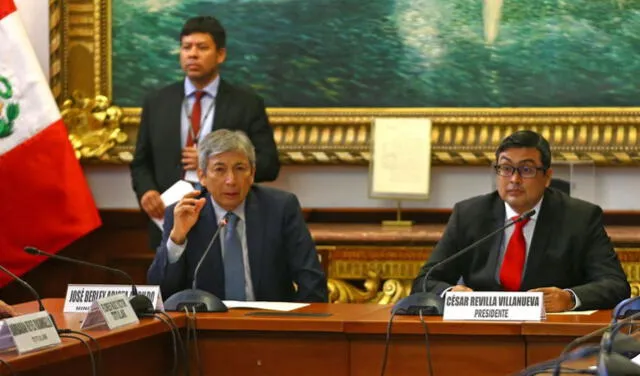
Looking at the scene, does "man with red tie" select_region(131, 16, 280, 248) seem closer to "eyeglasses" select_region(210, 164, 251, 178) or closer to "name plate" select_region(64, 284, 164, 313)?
"eyeglasses" select_region(210, 164, 251, 178)

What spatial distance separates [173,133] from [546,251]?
217cm

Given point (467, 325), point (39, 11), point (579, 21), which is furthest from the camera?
point (39, 11)

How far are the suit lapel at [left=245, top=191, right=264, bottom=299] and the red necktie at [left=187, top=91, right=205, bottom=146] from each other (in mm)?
1285

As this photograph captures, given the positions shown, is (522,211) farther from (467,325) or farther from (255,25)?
(255,25)

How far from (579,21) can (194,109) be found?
1930 millimetres

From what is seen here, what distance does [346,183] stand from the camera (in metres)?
6.52

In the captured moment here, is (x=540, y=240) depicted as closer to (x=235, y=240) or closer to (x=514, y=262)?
(x=514, y=262)

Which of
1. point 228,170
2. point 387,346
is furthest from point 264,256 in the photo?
point 387,346

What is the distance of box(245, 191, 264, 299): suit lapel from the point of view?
469 centimetres

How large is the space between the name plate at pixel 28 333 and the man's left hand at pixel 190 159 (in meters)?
2.68

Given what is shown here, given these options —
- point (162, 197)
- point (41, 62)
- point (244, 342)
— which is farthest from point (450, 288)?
point (41, 62)

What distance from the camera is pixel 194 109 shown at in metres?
6.03

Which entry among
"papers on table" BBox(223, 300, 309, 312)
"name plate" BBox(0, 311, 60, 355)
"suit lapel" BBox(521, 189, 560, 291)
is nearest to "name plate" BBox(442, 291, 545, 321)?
"papers on table" BBox(223, 300, 309, 312)

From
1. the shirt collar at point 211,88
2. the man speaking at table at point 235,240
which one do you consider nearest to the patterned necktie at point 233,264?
the man speaking at table at point 235,240
